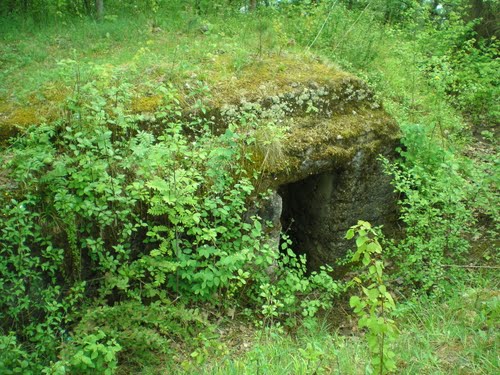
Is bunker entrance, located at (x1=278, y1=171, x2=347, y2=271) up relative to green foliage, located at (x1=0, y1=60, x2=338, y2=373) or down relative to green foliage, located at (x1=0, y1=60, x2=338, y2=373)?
down

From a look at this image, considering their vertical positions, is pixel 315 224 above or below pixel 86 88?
below

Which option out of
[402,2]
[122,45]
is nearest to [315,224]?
[122,45]

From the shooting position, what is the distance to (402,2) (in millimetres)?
13602

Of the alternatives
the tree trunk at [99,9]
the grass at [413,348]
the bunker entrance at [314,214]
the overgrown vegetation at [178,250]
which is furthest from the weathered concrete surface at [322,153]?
the tree trunk at [99,9]

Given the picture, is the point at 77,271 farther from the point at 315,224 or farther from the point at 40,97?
the point at 315,224

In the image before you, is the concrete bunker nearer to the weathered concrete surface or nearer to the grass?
the weathered concrete surface

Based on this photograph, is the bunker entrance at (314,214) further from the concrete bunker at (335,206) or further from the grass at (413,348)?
the grass at (413,348)

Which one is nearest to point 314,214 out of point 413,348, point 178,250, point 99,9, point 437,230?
point 437,230

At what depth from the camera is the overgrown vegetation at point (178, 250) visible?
337 centimetres

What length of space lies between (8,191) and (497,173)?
5.92 metres

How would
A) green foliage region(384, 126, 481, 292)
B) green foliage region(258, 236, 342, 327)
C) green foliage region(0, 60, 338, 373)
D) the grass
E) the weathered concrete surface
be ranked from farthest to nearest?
the weathered concrete surface < green foliage region(384, 126, 481, 292) < green foliage region(258, 236, 342, 327) < green foliage region(0, 60, 338, 373) < the grass

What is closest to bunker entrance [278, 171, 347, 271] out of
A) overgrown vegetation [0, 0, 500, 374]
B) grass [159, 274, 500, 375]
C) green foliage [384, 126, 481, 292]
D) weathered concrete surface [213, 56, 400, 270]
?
weathered concrete surface [213, 56, 400, 270]

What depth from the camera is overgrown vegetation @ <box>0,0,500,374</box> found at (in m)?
3.37

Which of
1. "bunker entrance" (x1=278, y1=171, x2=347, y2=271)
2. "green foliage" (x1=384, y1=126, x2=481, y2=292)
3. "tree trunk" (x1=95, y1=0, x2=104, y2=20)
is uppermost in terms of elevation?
"tree trunk" (x1=95, y1=0, x2=104, y2=20)
